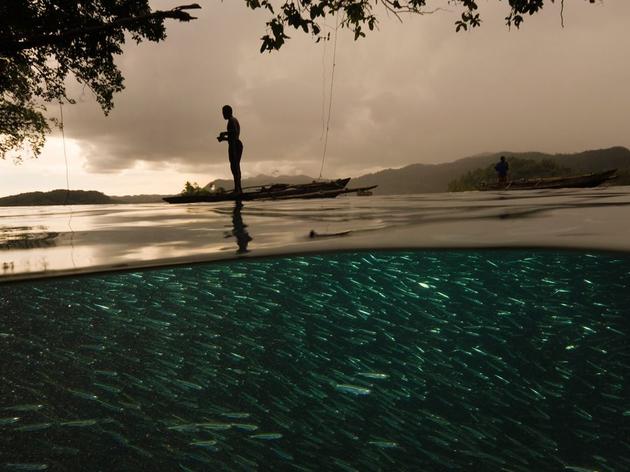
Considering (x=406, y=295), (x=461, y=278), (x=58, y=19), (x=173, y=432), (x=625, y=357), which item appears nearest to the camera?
(x=173, y=432)

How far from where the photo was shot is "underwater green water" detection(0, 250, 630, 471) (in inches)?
169

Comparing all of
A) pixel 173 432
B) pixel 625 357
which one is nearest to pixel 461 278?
pixel 625 357

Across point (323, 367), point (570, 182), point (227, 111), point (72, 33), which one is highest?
point (227, 111)

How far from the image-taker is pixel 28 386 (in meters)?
5.08

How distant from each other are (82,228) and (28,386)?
2.28 m

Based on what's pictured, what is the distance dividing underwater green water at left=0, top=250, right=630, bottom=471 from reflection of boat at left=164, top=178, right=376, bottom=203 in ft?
32.0

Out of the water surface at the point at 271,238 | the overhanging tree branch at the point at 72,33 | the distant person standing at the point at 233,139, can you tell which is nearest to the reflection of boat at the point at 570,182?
the distant person standing at the point at 233,139

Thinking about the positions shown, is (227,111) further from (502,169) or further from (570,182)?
(502,169)

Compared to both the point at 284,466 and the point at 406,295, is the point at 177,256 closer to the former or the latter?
the point at 284,466

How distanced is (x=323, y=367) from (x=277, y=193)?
459 inches

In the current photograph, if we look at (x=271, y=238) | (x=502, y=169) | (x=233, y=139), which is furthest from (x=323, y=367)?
(x=502, y=169)

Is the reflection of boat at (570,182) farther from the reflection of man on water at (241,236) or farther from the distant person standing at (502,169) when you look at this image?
the reflection of man on water at (241,236)

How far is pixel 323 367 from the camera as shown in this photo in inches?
224

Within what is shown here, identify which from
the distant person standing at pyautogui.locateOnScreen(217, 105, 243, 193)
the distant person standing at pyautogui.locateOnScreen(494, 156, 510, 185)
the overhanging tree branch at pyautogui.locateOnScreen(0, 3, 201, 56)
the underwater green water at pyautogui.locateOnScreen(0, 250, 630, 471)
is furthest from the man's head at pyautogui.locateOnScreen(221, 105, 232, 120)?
the distant person standing at pyautogui.locateOnScreen(494, 156, 510, 185)
